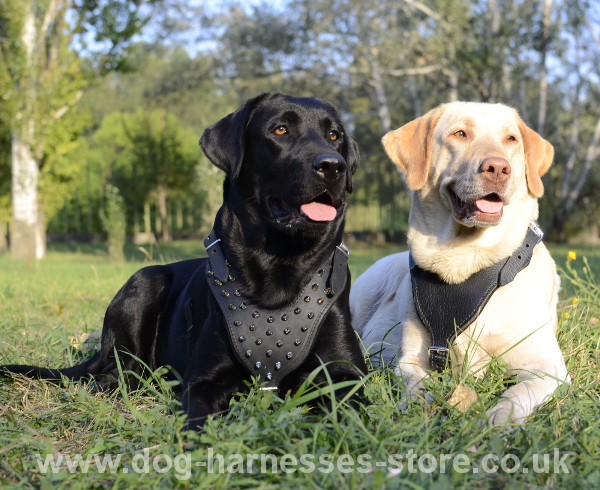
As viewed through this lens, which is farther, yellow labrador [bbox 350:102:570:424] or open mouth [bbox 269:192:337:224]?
yellow labrador [bbox 350:102:570:424]

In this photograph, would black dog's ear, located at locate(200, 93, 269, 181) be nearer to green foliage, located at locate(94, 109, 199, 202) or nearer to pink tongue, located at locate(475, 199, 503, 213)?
pink tongue, located at locate(475, 199, 503, 213)

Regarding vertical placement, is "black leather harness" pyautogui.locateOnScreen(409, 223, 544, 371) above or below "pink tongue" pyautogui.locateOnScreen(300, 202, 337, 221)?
below

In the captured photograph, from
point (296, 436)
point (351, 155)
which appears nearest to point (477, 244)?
point (351, 155)

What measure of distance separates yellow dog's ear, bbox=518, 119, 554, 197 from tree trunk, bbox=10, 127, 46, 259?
1240cm

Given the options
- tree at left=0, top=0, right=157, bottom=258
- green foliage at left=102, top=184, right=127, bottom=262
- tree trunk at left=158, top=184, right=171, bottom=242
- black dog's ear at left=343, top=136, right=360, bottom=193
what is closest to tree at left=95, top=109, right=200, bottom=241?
tree trunk at left=158, top=184, right=171, bottom=242

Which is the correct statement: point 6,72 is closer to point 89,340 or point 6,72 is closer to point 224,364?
point 89,340

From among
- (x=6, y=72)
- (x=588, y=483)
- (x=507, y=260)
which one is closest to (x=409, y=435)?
(x=588, y=483)

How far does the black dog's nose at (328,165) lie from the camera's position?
7.81 ft

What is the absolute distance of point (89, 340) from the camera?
3875mm

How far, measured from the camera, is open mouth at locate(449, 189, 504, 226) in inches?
111

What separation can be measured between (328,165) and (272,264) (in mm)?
543

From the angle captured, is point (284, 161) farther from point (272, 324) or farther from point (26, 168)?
point (26, 168)

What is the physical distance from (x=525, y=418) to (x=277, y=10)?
63.3 feet

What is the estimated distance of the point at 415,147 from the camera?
10.5 ft
